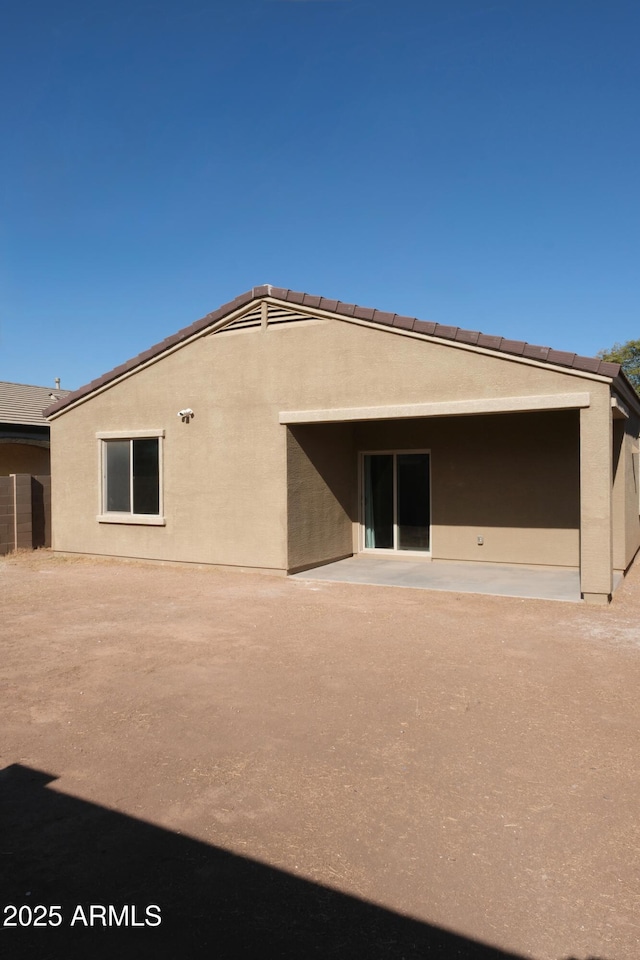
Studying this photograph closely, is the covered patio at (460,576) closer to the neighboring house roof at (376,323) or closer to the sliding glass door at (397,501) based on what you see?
the sliding glass door at (397,501)

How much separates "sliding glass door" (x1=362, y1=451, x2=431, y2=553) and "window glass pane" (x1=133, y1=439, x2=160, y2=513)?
4.49 m

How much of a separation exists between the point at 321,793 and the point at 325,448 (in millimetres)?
9701

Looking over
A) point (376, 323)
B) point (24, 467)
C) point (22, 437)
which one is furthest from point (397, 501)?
point (24, 467)

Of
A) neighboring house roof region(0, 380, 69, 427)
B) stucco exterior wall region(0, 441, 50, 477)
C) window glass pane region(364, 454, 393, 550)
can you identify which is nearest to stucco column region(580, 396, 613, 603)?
window glass pane region(364, 454, 393, 550)

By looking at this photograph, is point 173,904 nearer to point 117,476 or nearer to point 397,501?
point 397,501

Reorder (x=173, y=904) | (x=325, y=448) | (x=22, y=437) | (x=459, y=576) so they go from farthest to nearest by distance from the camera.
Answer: (x=22, y=437), (x=325, y=448), (x=459, y=576), (x=173, y=904)

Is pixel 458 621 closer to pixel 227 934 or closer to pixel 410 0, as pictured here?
pixel 227 934

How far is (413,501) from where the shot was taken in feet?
46.0

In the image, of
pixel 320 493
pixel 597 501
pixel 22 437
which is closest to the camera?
pixel 597 501

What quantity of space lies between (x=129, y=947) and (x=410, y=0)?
14707mm

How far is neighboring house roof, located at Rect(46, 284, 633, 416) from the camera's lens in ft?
31.5

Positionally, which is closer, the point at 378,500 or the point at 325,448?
the point at 325,448

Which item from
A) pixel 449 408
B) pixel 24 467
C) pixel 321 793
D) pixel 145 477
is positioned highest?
pixel 449 408

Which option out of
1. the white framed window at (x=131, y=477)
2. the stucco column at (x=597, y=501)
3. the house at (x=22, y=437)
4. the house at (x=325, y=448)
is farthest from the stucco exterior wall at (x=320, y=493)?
the house at (x=22, y=437)
